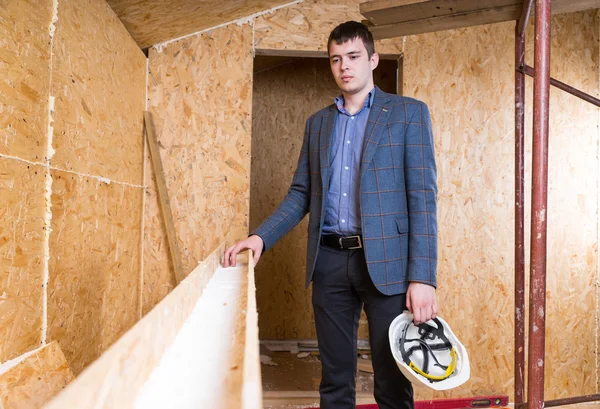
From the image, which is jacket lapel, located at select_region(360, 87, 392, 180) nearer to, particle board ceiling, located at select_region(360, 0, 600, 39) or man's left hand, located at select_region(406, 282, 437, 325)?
man's left hand, located at select_region(406, 282, 437, 325)

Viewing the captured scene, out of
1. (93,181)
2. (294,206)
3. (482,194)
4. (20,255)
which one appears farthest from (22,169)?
(482,194)

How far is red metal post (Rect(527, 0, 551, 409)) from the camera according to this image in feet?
5.00

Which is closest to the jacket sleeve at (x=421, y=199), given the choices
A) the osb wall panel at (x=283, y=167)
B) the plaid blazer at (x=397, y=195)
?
the plaid blazer at (x=397, y=195)

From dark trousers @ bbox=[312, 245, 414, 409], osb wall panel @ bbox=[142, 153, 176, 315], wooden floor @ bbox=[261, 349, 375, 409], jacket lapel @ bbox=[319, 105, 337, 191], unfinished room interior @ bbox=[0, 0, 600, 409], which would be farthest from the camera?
osb wall panel @ bbox=[142, 153, 176, 315]

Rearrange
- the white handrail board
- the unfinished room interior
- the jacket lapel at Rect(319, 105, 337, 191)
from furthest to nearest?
the jacket lapel at Rect(319, 105, 337, 191) < the unfinished room interior < the white handrail board

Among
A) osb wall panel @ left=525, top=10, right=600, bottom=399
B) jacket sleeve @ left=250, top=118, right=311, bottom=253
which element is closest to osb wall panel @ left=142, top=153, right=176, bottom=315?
jacket sleeve @ left=250, top=118, right=311, bottom=253

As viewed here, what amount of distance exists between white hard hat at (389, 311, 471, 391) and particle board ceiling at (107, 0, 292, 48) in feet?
6.90

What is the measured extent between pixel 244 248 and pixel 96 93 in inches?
45.0

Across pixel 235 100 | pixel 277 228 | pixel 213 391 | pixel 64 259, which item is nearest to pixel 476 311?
pixel 277 228

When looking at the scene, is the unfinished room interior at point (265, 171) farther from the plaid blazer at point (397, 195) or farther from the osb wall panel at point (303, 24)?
the plaid blazer at point (397, 195)

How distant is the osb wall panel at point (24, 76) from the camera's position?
57.5 inches

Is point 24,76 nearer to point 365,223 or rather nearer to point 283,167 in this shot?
point 365,223

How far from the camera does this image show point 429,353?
1.55 meters

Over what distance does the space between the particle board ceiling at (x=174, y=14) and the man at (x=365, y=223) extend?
127cm
